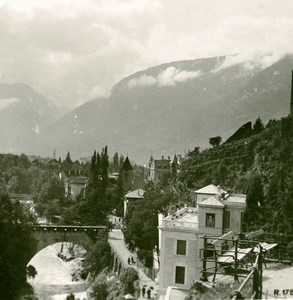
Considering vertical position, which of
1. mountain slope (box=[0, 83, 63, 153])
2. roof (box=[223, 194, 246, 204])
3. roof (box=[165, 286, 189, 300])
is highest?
mountain slope (box=[0, 83, 63, 153])

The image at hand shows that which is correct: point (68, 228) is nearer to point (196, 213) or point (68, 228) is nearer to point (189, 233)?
point (196, 213)

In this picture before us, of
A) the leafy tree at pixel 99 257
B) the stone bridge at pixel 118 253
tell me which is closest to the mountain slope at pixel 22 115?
the leafy tree at pixel 99 257

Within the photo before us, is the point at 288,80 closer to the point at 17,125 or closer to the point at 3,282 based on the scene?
the point at 3,282

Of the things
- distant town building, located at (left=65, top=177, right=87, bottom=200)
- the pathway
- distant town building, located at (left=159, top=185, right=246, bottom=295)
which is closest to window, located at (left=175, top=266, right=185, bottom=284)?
distant town building, located at (left=159, top=185, right=246, bottom=295)

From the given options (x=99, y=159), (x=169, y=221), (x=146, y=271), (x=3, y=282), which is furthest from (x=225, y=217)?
(x=99, y=159)

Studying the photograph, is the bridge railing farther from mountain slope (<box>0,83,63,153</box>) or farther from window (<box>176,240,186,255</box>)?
window (<box>176,240,186,255</box>)

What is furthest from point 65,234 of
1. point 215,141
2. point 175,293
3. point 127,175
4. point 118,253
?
point 175,293
